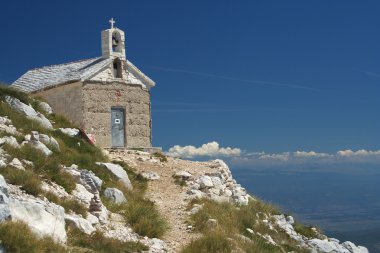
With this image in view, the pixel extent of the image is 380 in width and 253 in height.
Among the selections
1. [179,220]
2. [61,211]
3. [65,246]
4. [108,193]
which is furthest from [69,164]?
[65,246]

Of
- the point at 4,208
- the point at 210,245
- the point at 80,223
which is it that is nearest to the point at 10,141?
the point at 80,223

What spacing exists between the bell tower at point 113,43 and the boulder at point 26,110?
10.8 meters

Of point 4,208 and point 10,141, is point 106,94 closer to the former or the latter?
point 10,141

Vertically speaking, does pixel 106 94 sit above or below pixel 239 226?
above

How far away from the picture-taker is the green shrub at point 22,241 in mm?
10062

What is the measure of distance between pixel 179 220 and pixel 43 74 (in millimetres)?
20867

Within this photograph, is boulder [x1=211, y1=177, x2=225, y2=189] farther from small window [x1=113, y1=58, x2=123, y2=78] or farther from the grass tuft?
small window [x1=113, y1=58, x2=123, y2=78]

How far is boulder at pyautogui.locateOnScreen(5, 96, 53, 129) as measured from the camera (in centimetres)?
2127

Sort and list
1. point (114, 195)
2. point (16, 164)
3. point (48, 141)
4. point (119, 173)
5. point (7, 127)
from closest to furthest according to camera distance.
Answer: point (16, 164), point (114, 195), point (7, 127), point (48, 141), point (119, 173)

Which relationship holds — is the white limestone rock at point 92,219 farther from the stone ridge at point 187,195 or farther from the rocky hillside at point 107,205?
the stone ridge at point 187,195

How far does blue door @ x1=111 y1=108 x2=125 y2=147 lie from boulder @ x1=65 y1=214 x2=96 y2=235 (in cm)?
1789

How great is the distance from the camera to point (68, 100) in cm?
3070

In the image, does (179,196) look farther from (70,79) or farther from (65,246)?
(70,79)

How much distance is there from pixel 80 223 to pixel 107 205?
310 centimetres
